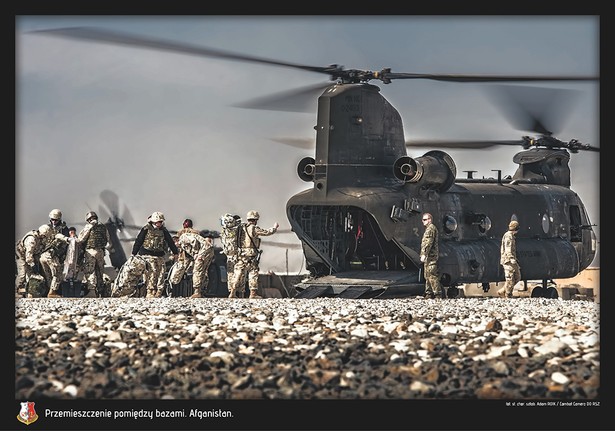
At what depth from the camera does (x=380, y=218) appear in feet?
65.3

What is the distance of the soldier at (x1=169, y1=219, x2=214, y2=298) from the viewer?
66.0 ft

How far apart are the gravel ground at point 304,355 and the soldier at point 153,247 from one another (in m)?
4.16

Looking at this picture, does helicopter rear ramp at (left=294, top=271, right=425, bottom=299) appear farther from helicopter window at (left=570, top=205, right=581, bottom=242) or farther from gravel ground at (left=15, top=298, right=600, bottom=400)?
helicopter window at (left=570, top=205, right=581, bottom=242)

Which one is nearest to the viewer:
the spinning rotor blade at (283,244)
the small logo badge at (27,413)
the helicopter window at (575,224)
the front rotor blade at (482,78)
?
the small logo badge at (27,413)

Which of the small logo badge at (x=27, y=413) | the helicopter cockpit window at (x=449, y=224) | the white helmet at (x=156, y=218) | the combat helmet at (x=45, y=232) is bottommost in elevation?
the small logo badge at (x=27, y=413)

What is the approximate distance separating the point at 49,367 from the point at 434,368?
376 cm

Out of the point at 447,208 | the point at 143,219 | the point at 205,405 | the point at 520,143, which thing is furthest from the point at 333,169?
the point at 205,405

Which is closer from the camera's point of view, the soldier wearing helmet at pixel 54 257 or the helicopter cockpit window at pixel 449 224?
the soldier wearing helmet at pixel 54 257

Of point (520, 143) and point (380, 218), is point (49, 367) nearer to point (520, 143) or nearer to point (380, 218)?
point (380, 218)

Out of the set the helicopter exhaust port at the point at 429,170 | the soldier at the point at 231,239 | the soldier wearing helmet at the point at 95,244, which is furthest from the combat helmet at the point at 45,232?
the helicopter exhaust port at the point at 429,170

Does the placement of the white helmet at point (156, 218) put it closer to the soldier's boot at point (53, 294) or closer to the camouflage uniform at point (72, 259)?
the camouflage uniform at point (72, 259)

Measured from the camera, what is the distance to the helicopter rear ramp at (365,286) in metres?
19.3

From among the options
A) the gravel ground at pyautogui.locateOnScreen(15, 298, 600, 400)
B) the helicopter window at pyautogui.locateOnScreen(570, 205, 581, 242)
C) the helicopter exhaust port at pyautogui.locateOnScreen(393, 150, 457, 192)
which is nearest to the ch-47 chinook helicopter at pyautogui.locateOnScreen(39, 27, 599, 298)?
the helicopter exhaust port at pyautogui.locateOnScreen(393, 150, 457, 192)

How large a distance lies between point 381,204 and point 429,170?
1.26 m
